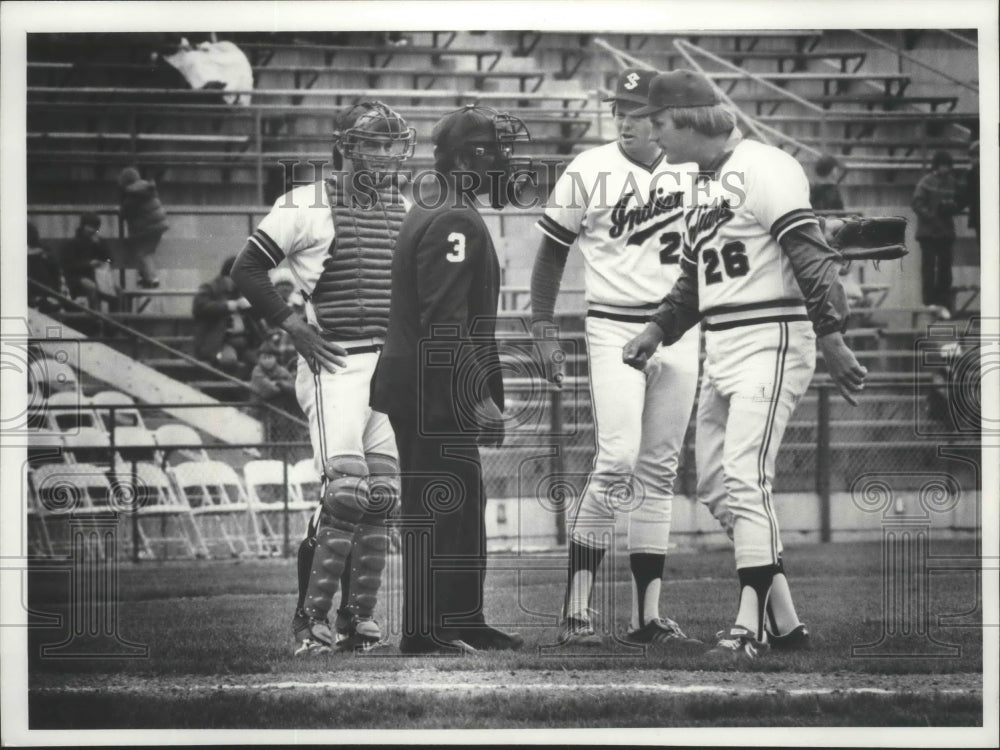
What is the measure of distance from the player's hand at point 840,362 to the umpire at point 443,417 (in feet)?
4.33

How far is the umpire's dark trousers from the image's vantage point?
21.1ft

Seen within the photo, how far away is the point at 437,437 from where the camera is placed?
21.1 feet

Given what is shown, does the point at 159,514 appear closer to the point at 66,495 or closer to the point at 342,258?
the point at 66,495

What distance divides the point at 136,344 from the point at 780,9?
3095mm

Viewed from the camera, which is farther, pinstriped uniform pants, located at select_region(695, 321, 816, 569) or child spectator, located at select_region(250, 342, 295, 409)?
child spectator, located at select_region(250, 342, 295, 409)

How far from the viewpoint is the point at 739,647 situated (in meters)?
6.25

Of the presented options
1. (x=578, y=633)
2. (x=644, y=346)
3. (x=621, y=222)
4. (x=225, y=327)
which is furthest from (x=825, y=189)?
(x=225, y=327)

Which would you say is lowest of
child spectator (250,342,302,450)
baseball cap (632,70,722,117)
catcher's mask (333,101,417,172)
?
child spectator (250,342,302,450)

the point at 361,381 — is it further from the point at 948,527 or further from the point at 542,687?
the point at 948,527

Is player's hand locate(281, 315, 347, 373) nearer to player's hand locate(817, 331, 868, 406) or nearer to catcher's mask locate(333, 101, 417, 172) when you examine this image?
catcher's mask locate(333, 101, 417, 172)

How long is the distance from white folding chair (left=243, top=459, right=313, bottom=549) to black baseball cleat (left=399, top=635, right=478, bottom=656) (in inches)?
44.1

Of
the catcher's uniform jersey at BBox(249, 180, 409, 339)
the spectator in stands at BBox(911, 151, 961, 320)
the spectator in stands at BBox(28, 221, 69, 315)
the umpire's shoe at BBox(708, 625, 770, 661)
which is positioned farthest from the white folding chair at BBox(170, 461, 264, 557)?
the spectator in stands at BBox(911, 151, 961, 320)

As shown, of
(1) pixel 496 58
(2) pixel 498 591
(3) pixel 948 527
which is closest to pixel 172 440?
(2) pixel 498 591

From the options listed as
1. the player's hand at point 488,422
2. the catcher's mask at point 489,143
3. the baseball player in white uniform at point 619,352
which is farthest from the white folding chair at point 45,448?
the baseball player in white uniform at point 619,352
